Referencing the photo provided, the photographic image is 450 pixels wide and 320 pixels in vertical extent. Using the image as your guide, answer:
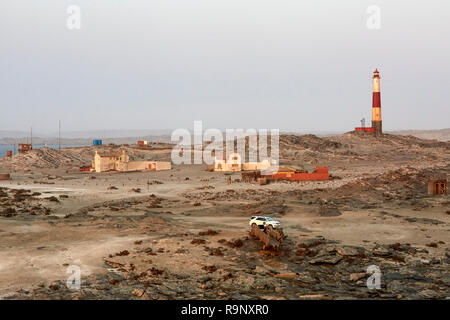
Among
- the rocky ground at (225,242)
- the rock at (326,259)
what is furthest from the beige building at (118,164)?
the rock at (326,259)

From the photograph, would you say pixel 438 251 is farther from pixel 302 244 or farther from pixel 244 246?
pixel 244 246

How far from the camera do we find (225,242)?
2377cm

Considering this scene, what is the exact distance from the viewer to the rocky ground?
1692 cm

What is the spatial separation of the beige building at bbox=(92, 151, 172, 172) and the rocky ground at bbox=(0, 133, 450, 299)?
2326 centimetres

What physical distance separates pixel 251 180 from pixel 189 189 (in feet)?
32.7

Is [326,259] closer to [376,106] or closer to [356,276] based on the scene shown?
[356,276]

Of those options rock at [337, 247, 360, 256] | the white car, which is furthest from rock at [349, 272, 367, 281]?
the white car

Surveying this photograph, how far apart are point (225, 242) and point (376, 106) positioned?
10451 cm

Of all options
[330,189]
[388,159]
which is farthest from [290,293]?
[388,159]

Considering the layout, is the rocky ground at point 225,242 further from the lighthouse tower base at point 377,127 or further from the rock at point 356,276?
the lighthouse tower base at point 377,127

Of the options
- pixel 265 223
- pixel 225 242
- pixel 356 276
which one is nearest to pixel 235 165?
pixel 265 223

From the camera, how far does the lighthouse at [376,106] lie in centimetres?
11144

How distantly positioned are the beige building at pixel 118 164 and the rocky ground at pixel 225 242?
2326 centimetres
